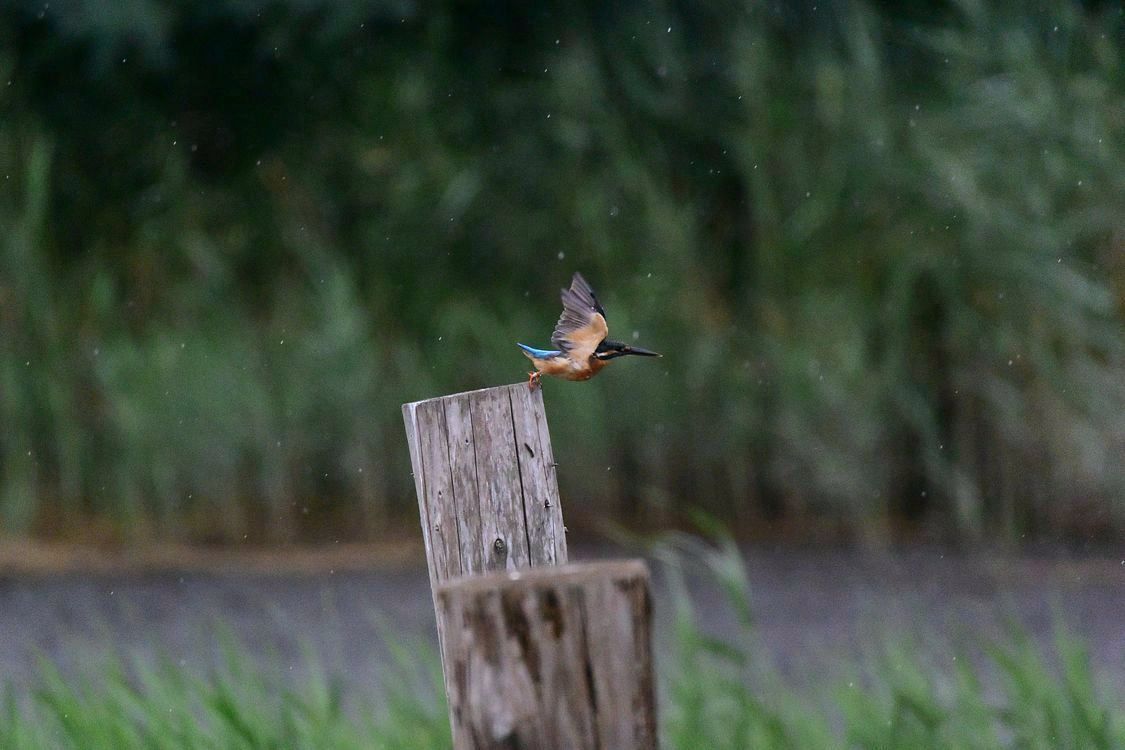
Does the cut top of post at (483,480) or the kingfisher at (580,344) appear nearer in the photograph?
the cut top of post at (483,480)

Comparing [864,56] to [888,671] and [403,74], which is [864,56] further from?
[888,671]

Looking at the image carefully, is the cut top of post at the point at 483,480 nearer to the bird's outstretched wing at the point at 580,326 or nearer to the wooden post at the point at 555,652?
the bird's outstretched wing at the point at 580,326

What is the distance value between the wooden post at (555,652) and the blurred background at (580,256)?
16.0ft

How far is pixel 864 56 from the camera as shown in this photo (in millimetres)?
6738

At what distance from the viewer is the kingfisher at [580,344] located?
2.60m

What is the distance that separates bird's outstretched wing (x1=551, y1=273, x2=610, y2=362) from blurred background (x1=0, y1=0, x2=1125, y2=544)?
12.9 feet

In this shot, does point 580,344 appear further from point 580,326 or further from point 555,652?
point 555,652

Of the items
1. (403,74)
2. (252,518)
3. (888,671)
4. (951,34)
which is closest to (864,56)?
(951,34)

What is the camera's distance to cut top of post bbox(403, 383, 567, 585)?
2193 millimetres

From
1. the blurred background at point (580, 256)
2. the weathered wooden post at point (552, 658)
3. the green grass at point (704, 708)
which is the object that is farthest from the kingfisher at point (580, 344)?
the blurred background at point (580, 256)

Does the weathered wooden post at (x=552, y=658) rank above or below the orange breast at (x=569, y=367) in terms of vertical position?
below

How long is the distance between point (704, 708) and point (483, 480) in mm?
1288

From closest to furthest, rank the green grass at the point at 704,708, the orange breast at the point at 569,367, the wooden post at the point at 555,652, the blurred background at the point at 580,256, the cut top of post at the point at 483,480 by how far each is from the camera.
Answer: the wooden post at the point at 555,652 < the cut top of post at the point at 483,480 < the orange breast at the point at 569,367 < the green grass at the point at 704,708 < the blurred background at the point at 580,256

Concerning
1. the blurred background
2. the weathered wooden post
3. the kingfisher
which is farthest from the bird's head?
the blurred background
